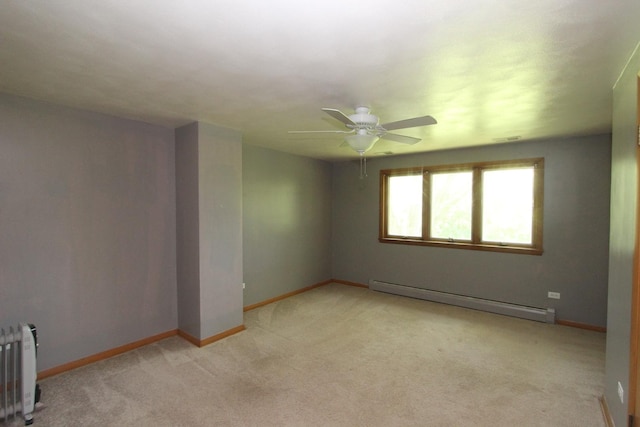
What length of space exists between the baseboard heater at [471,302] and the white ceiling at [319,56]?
8.24 feet

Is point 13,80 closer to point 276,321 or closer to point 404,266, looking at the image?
point 276,321

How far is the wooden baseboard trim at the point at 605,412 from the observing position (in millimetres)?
2104

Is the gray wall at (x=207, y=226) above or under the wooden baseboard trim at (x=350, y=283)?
above

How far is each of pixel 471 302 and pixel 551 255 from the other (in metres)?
1.22

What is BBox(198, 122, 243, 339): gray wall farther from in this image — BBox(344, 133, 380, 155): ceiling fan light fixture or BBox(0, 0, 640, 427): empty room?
BBox(344, 133, 380, 155): ceiling fan light fixture

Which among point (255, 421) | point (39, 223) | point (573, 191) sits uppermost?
point (573, 191)

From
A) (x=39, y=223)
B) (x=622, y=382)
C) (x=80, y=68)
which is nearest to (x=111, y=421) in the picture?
(x=39, y=223)

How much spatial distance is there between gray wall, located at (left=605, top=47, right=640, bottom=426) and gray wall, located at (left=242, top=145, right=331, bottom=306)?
3842mm

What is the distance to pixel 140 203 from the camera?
10.7 feet

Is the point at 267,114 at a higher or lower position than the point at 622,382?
higher

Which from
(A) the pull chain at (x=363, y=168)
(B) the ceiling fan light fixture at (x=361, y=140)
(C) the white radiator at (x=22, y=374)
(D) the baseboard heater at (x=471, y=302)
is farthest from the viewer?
(A) the pull chain at (x=363, y=168)

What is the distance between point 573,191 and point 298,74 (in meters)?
3.91

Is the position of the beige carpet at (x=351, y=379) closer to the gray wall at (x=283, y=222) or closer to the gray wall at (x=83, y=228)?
the gray wall at (x=83, y=228)

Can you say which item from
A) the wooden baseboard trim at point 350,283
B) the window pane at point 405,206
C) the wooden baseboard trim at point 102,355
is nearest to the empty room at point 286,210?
the wooden baseboard trim at point 102,355
